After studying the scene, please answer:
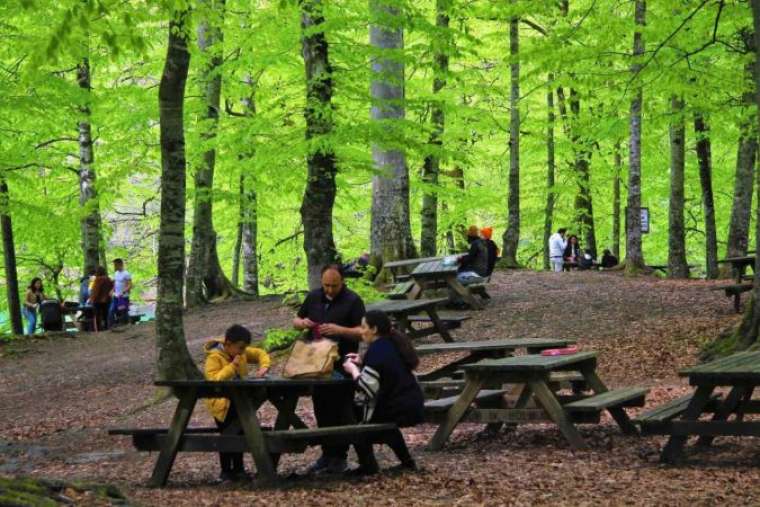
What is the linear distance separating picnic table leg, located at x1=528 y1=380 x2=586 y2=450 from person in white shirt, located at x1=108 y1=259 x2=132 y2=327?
58.9 ft

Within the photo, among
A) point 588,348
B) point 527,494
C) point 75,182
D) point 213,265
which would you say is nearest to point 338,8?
point 588,348

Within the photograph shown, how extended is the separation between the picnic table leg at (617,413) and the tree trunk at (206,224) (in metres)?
14.4

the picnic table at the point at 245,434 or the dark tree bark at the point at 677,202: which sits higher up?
the dark tree bark at the point at 677,202

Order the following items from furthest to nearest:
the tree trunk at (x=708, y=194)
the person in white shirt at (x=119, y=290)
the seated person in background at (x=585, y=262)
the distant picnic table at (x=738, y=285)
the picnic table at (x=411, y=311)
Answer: the seated person in background at (x=585, y=262), the tree trunk at (x=708, y=194), the person in white shirt at (x=119, y=290), the distant picnic table at (x=738, y=285), the picnic table at (x=411, y=311)

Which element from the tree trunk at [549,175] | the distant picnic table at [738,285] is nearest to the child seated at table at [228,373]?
the distant picnic table at [738,285]

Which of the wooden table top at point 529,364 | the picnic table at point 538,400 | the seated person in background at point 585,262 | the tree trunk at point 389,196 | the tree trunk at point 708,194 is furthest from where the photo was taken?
the seated person in background at point 585,262

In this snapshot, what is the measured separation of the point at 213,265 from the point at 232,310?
11.1ft

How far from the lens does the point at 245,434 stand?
764cm

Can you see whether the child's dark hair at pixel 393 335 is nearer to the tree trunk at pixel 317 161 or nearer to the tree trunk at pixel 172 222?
the tree trunk at pixel 172 222

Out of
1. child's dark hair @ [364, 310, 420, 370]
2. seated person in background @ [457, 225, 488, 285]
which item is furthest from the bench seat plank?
seated person in background @ [457, 225, 488, 285]

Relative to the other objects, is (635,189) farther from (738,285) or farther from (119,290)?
(119,290)

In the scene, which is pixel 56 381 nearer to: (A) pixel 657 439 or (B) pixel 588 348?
(B) pixel 588 348

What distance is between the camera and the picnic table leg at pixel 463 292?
17.7 metres

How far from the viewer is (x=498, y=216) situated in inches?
1666
